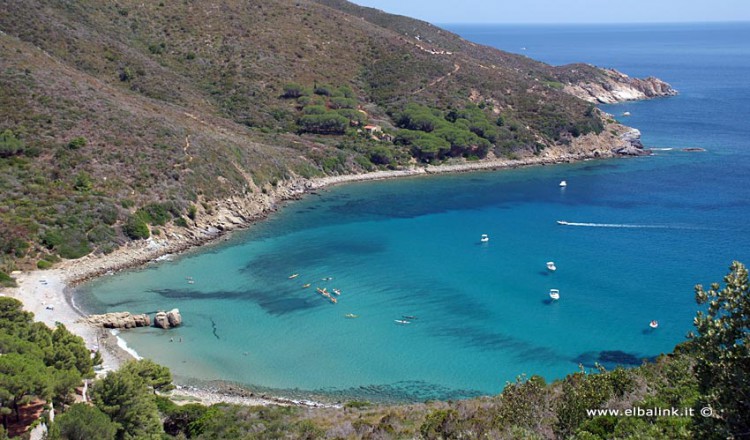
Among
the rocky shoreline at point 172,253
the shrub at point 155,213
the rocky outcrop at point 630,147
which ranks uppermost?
the rocky outcrop at point 630,147

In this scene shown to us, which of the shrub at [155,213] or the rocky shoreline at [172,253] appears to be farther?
the shrub at [155,213]

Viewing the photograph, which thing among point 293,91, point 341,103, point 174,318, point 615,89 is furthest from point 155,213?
point 615,89

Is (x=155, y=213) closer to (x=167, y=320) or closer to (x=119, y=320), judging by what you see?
(x=119, y=320)

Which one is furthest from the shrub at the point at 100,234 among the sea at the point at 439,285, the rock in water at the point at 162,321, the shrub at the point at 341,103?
the shrub at the point at 341,103

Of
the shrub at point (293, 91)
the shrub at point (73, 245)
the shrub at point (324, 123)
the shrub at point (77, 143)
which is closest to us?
the shrub at point (73, 245)

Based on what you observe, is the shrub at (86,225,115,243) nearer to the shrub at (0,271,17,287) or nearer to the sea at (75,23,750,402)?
the sea at (75,23,750,402)

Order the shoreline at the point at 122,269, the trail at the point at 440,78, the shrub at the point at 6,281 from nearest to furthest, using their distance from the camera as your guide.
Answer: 1. the shoreline at the point at 122,269
2. the shrub at the point at 6,281
3. the trail at the point at 440,78

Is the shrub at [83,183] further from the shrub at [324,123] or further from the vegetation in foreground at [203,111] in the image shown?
the shrub at [324,123]

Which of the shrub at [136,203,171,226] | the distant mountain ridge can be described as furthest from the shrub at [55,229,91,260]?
the shrub at [136,203,171,226]
